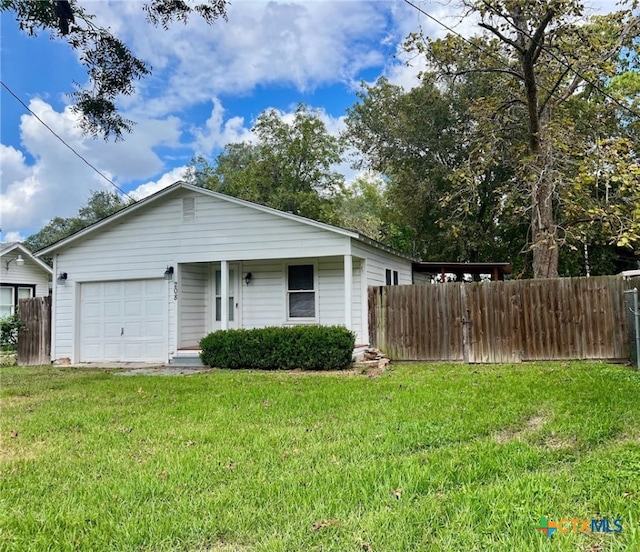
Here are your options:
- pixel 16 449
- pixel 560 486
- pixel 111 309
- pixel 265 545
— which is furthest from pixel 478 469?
pixel 111 309

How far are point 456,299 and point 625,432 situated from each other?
6.98 meters

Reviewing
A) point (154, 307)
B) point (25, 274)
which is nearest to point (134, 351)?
point (154, 307)

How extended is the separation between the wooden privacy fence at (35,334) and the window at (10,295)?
5.39 m

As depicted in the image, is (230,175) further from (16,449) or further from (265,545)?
(265,545)

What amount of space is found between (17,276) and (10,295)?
806 mm

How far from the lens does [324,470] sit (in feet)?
12.4

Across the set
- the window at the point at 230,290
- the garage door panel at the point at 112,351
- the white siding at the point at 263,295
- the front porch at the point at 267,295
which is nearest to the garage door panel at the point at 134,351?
the garage door panel at the point at 112,351

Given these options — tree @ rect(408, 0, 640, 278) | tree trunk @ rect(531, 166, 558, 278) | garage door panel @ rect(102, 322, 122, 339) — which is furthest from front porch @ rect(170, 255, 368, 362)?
tree trunk @ rect(531, 166, 558, 278)

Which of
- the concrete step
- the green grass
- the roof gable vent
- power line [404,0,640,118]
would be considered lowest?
the green grass

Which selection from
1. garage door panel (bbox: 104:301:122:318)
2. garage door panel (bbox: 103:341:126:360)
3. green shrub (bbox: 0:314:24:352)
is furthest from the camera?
green shrub (bbox: 0:314:24:352)

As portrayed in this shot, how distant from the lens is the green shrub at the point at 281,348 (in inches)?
412

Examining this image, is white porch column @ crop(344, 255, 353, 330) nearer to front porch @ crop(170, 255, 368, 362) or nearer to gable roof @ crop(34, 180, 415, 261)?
gable roof @ crop(34, 180, 415, 261)

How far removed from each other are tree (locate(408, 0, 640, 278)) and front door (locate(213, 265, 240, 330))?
25.6 ft

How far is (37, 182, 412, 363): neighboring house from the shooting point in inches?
475
